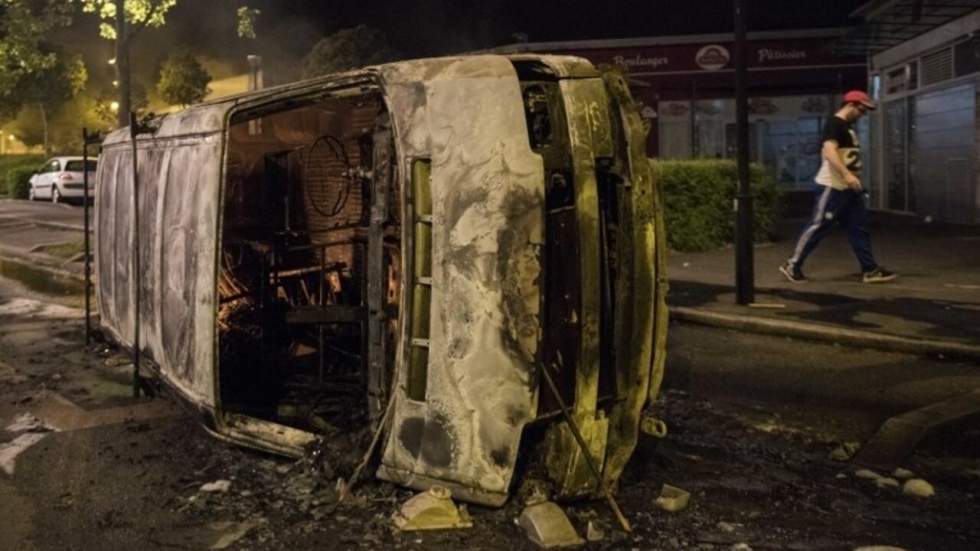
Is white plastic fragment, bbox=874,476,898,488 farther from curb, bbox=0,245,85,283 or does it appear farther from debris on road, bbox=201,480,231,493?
curb, bbox=0,245,85,283

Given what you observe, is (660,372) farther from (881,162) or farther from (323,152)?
(881,162)

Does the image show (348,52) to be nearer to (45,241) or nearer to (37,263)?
(45,241)

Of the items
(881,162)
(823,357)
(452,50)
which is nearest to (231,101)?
(823,357)

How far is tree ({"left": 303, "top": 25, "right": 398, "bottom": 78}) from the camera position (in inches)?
970

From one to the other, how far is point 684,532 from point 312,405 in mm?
2745

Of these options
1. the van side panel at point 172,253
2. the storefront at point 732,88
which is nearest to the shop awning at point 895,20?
the storefront at point 732,88

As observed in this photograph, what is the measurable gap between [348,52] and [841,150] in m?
17.3

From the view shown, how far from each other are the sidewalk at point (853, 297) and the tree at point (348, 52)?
14.1m

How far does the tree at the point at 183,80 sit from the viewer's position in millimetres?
33938

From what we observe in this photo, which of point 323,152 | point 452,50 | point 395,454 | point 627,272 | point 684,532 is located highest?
point 452,50

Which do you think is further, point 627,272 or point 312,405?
point 312,405

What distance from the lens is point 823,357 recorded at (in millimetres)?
7223

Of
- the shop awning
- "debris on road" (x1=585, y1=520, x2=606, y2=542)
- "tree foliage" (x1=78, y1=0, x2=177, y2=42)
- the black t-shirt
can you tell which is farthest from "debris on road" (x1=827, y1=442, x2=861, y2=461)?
"tree foliage" (x1=78, y1=0, x2=177, y2=42)

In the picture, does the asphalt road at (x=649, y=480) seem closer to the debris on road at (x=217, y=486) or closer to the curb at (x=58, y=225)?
the debris on road at (x=217, y=486)
